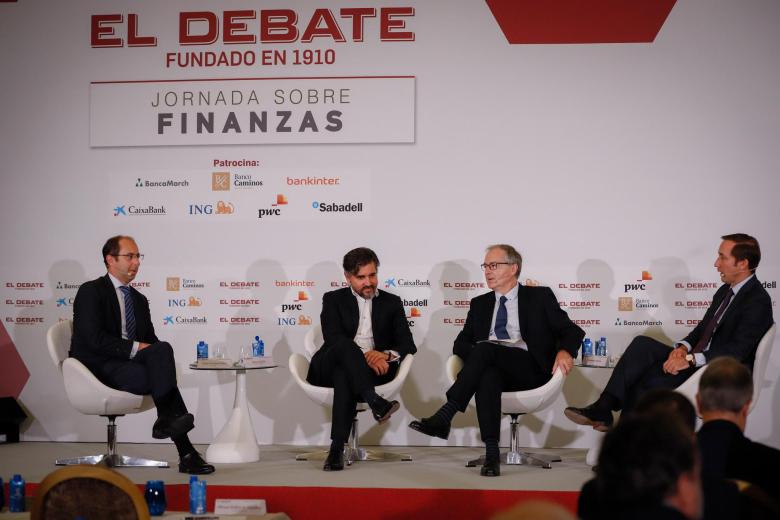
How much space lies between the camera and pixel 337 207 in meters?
6.13

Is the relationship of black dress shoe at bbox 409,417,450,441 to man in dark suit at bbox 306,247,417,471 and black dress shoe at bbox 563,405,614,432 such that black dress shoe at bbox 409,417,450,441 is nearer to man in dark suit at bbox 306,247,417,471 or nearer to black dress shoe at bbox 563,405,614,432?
man in dark suit at bbox 306,247,417,471

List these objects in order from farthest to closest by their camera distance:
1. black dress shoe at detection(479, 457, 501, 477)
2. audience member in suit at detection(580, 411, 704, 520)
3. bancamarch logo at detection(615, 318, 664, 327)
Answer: bancamarch logo at detection(615, 318, 664, 327) → black dress shoe at detection(479, 457, 501, 477) → audience member in suit at detection(580, 411, 704, 520)

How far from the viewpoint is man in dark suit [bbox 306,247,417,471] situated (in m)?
4.82

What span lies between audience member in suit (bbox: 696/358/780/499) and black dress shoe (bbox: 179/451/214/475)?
9.36 ft

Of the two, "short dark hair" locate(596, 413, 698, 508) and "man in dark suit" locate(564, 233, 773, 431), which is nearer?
"short dark hair" locate(596, 413, 698, 508)

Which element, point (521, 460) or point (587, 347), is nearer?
point (521, 460)

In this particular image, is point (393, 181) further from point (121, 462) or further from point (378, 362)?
point (121, 462)

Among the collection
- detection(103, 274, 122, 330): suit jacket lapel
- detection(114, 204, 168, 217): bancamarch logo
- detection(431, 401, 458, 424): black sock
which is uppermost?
detection(114, 204, 168, 217): bancamarch logo

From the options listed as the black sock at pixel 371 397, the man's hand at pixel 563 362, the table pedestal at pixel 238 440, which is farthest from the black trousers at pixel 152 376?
the man's hand at pixel 563 362

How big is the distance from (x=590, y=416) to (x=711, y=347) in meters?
0.81

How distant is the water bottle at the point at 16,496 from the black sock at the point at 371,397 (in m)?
1.75

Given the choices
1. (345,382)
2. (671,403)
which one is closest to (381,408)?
(345,382)

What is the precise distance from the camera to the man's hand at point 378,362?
5.00 m

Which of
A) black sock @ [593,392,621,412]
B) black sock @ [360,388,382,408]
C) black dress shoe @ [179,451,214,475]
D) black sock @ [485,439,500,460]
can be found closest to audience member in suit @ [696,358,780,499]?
black sock @ [485,439,500,460]
